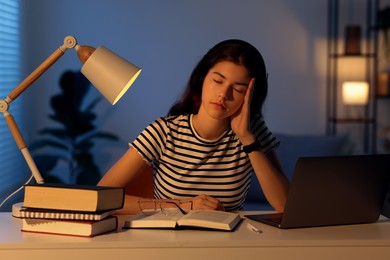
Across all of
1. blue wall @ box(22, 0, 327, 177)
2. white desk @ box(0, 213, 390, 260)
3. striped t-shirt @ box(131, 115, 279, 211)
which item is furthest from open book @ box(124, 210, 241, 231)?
blue wall @ box(22, 0, 327, 177)

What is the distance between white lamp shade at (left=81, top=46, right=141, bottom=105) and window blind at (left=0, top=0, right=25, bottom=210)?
2717 mm

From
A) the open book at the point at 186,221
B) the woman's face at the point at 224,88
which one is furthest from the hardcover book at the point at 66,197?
the woman's face at the point at 224,88

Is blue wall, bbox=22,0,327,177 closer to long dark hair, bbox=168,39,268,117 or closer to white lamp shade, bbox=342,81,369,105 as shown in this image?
white lamp shade, bbox=342,81,369,105

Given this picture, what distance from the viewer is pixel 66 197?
1735 millimetres

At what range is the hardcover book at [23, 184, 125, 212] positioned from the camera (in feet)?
5.65

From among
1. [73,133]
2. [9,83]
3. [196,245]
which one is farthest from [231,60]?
[73,133]

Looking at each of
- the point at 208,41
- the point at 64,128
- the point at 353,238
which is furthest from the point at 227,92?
the point at 208,41

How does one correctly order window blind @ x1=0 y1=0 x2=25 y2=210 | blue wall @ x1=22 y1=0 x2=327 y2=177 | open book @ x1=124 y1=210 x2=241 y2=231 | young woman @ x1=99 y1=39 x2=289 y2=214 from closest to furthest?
open book @ x1=124 y1=210 x2=241 y2=231 → young woman @ x1=99 y1=39 x2=289 y2=214 → window blind @ x1=0 y1=0 x2=25 y2=210 → blue wall @ x1=22 y1=0 x2=327 y2=177

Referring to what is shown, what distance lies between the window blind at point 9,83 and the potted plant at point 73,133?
175 millimetres

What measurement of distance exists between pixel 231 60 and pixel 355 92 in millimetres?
3461

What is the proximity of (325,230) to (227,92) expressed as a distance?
0.52 metres

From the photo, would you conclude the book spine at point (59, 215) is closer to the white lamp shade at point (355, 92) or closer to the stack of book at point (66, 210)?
the stack of book at point (66, 210)

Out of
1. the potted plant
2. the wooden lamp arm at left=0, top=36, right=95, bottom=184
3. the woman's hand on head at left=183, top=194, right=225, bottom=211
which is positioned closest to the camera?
the wooden lamp arm at left=0, top=36, right=95, bottom=184

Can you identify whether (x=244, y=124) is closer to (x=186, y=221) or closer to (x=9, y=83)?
(x=186, y=221)
